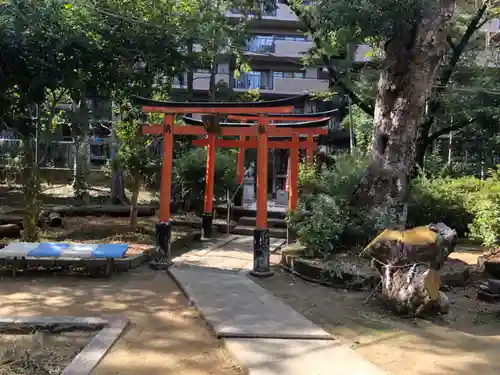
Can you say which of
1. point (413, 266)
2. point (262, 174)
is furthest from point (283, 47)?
point (413, 266)

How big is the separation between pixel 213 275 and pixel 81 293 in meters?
1.95

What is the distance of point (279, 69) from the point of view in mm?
29188

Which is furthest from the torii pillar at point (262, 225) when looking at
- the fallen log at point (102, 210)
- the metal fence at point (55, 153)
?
the metal fence at point (55, 153)

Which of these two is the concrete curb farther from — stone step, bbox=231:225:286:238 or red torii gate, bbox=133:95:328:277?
stone step, bbox=231:225:286:238

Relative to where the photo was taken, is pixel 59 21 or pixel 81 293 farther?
pixel 59 21

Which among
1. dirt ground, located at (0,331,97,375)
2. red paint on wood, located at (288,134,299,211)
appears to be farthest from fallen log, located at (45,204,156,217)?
dirt ground, located at (0,331,97,375)

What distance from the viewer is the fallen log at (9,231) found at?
992 centimetres

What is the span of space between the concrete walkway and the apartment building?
20.7 meters

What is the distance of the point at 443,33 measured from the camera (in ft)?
27.7

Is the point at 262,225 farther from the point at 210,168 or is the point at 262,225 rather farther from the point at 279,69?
the point at 279,69

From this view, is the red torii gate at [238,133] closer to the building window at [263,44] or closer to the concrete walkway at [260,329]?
the concrete walkway at [260,329]

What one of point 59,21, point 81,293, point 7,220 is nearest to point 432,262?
point 81,293

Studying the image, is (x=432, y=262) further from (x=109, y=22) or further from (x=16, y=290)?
(x=109, y=22)

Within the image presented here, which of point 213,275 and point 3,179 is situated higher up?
point 3,179
